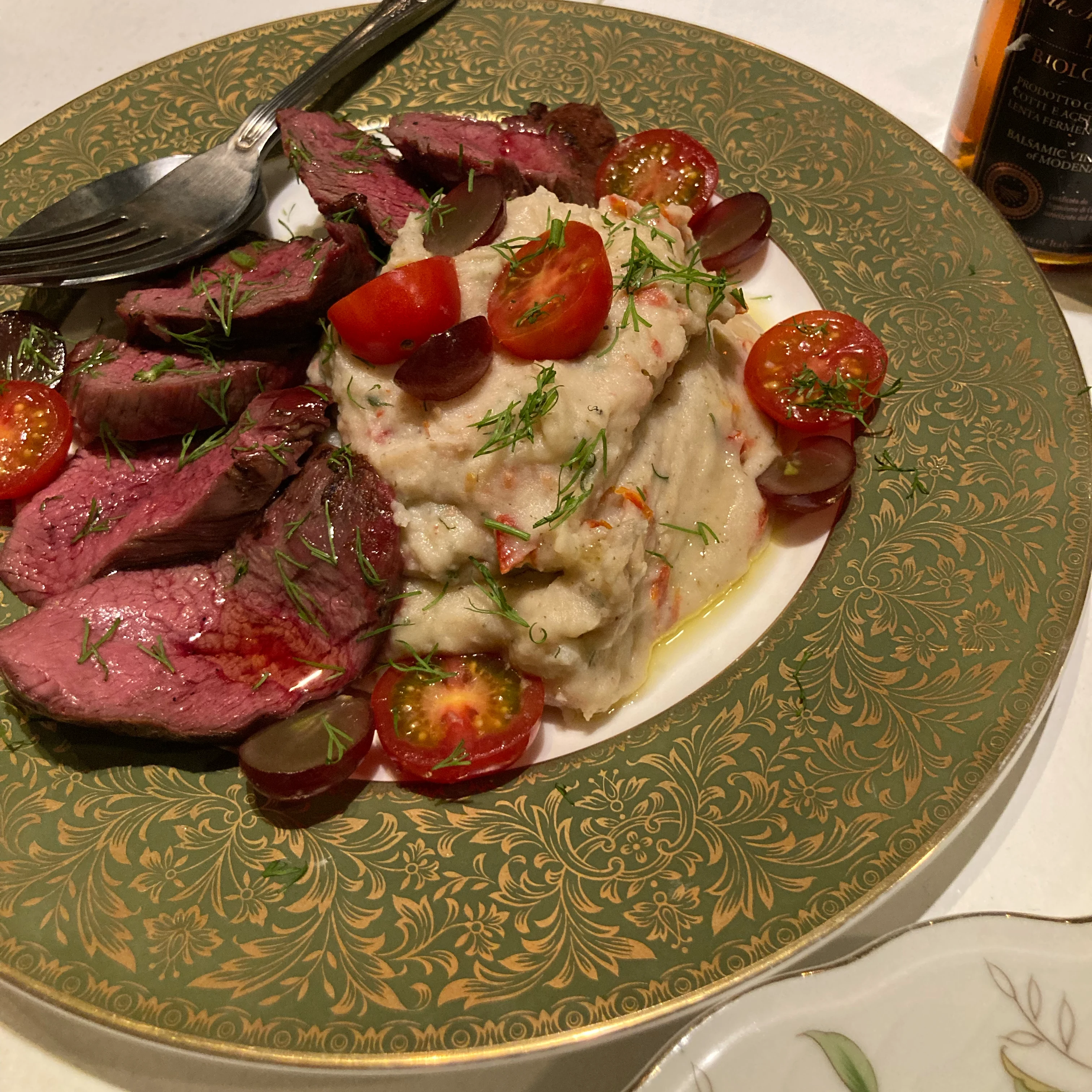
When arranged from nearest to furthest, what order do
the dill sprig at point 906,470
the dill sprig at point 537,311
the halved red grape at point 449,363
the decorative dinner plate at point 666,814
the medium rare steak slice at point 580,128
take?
1. the decorative dinner plate at point 666,814
2. the halved red grape at point 449,363
3. the dill sprig at point 537,311
4. the dill sprig at point 906,470
5. the medium rare steak slice at point 580,128

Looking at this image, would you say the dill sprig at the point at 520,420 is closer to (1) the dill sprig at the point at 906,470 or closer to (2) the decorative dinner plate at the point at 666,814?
(2) the decorative dinner plate at the point at 666,814

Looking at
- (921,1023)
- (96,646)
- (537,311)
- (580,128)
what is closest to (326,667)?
(96,646)

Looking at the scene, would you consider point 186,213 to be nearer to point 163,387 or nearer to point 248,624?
point 163,387

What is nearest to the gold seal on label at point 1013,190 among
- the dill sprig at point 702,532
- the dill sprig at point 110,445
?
the dill sprig at point 702,532

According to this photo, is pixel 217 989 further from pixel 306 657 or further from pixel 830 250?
pixel 830 250

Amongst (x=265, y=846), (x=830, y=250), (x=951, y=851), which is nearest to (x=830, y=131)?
(x=830, y=250)
